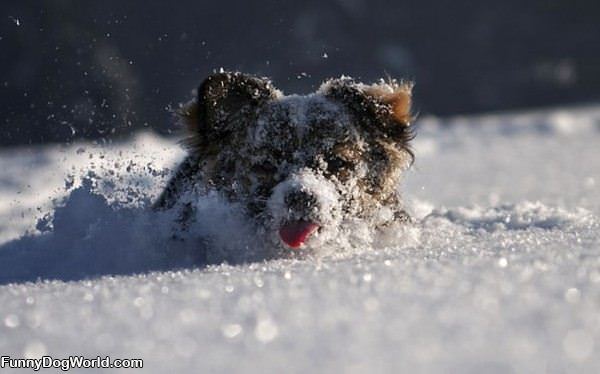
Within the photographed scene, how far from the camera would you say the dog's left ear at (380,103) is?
4.30 m

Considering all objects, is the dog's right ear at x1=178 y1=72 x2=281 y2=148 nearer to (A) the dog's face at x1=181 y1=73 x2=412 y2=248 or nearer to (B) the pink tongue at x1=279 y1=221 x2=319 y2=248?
(A) the dog's face at x1=181 y1=73 x2=412 y2=248

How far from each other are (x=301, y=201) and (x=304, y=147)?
54 centimetres

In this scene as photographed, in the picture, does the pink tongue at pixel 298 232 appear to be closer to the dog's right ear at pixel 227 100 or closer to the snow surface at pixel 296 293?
the snow surface at pixel 296 293

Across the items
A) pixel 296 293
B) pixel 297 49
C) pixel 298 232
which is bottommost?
pixel 296 293

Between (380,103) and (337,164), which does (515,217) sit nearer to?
(380,103)

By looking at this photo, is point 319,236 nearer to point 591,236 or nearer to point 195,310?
point 591,236

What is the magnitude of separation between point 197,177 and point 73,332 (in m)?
2.30

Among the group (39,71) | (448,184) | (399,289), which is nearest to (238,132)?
Answer: (399,289)

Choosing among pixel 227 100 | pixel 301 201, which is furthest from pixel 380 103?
pixel 301 201

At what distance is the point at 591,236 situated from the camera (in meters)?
3.27

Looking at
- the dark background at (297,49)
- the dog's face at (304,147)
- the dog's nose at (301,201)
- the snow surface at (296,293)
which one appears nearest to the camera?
the snow surface at (296,293)

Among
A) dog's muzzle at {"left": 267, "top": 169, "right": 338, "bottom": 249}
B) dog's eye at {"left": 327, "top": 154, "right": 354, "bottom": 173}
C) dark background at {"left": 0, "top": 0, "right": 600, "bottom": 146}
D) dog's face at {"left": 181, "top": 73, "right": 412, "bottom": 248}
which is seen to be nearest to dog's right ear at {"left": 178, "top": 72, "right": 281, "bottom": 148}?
dog's face at {"left": 181, "top": 73, "right": 412, "bottom": 248}

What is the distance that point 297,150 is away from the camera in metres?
3.94

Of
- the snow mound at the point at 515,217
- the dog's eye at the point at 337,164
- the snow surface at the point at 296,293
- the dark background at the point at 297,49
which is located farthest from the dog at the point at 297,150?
the dark background at the point at 297,49
